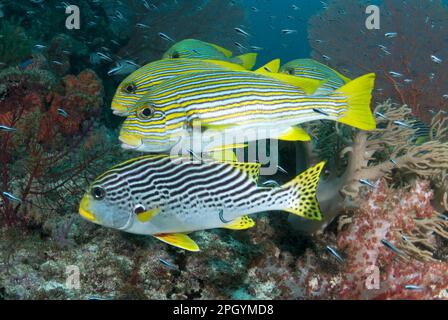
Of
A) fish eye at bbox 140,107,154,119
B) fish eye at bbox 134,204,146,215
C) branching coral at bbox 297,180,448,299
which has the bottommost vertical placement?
branching coral at bbox 297,180,448,299

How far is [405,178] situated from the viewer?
4.14m

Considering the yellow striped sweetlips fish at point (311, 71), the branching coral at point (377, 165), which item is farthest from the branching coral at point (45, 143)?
the branching coral at point (377, 165)

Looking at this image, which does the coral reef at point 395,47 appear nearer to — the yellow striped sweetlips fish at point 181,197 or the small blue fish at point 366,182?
the small blue fish at point 366,182

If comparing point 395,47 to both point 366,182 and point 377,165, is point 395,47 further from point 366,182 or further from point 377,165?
point 366,182

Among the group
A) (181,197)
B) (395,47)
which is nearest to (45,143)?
(181,197)

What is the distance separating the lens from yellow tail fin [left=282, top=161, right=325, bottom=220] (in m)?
2.57

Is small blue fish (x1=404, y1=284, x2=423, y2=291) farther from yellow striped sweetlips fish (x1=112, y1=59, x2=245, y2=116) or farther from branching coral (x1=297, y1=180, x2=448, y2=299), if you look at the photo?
yellow striped sweetlips fish (x1=112, y1=59, x2=245, y2=116)

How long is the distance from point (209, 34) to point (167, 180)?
10480 millimetres

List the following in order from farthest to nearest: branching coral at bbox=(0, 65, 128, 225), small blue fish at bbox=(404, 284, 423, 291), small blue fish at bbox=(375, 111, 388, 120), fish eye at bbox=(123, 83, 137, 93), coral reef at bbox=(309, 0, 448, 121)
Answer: coral reef at bbox=(309, 0, 448, 121) → branching coral at bbox=(0, 65, 128, 225) → small blue fish at bbox=(375, 111, 388, 120) → fish eye at bbox=(123, 83, 137, 93) → small blue fish at bbox=(404, 284, 423, 291)

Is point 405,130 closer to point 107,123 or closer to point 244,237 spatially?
point 244,237

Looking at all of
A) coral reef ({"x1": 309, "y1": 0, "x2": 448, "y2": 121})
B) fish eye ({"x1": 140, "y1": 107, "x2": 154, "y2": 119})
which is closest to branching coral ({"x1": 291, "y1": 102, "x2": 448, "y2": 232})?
fish eye ({"x1": 140, "y1": 107, "x2": 154, "y2": 119})

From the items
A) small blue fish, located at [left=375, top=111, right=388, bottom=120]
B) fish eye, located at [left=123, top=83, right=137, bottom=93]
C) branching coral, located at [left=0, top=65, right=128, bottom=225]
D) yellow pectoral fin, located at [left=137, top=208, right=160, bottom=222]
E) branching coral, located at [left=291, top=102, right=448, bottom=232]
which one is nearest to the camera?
yellow pectoral fin, located at [left=137, top=208, right=160, bottom=222]

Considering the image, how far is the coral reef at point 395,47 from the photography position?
8.49m
